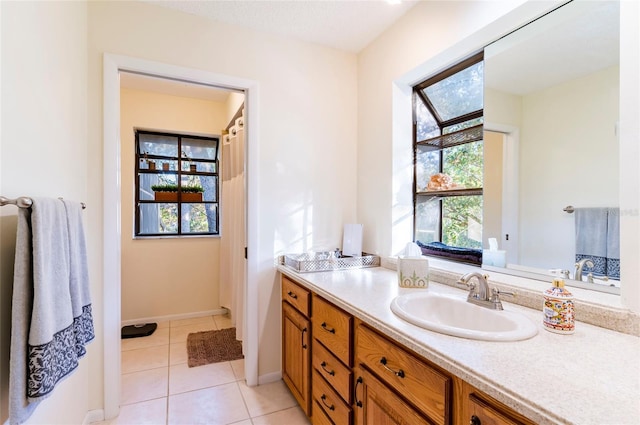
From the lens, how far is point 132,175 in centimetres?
333

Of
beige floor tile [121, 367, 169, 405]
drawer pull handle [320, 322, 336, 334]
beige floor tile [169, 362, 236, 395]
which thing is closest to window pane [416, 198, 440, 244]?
drawer pull handle [320, 322, 336, 334]

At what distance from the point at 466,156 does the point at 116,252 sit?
228 centimetres

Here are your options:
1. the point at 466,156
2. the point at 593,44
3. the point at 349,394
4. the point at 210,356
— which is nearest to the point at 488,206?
the point at 466,156

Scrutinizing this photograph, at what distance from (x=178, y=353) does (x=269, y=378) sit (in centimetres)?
98

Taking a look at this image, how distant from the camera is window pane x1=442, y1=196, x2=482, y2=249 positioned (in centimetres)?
182

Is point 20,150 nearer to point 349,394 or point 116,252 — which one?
point 116,252

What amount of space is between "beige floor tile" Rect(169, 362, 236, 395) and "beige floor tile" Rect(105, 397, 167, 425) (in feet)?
0.46

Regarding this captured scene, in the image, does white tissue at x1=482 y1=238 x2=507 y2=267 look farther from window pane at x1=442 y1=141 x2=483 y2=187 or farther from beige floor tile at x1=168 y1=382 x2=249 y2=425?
beige floor tile at x1=168 y1=382 x2=249 y2=425

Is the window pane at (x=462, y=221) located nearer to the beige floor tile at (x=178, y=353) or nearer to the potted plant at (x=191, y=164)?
the beige floor tile at (x=178, y=353)

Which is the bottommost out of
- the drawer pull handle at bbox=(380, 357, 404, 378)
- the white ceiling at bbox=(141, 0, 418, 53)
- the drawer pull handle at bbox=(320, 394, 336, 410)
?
the drawer pull handle at bbox=(320, 394, 336, 410)

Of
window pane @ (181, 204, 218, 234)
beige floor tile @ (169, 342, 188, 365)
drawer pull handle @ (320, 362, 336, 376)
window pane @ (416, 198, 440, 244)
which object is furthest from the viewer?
window pane @ (181, 204, 218, 234)

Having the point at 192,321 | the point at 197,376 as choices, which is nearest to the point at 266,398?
the point at 197,376

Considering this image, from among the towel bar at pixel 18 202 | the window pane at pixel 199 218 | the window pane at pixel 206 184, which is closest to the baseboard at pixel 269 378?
the towel bar at pixel 18 202

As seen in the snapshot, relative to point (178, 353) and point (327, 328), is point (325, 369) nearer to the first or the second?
point (327, 328)
